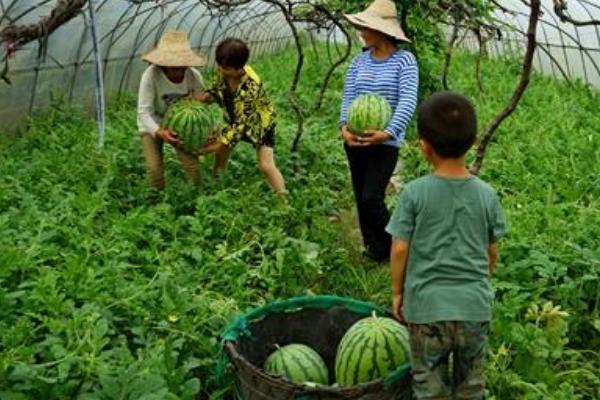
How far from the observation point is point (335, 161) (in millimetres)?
8273

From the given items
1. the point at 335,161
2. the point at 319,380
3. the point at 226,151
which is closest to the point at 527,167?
the point at 335,161

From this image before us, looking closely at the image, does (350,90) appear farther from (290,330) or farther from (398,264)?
(398,264)

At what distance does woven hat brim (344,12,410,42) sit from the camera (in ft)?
16.7

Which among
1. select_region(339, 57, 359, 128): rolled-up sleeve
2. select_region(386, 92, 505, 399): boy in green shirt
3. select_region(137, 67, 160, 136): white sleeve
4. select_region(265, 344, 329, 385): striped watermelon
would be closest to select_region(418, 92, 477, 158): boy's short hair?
select_region(386, 92, 505, 399): boy in green shirt

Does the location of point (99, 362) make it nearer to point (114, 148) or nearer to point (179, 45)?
point (179, 45)

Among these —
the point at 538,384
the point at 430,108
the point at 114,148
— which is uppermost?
the point at 430,108

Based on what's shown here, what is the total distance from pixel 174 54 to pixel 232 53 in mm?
456

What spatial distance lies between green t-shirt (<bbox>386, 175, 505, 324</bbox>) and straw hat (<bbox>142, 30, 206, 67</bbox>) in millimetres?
3252

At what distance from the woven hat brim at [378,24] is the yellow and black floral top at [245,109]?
1.13 metres

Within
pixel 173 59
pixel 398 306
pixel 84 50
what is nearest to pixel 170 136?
pixel 173 59

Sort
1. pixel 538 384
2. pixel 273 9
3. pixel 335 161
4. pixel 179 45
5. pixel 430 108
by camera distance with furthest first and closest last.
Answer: pixel 273 9, pixel 335 161, pixel 179 45, pixel 538 384, pixel 430 108

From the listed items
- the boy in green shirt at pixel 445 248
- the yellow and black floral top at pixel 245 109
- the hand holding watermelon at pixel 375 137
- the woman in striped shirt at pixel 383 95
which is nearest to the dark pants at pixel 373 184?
the woman in striped shirt at pixel 383 95

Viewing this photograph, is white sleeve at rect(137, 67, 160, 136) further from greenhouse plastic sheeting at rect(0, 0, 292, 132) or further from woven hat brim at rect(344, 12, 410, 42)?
greenhouse plastic sheeting at rect(0, 0, 292, 132)

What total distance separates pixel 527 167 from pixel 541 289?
11.2 feet
